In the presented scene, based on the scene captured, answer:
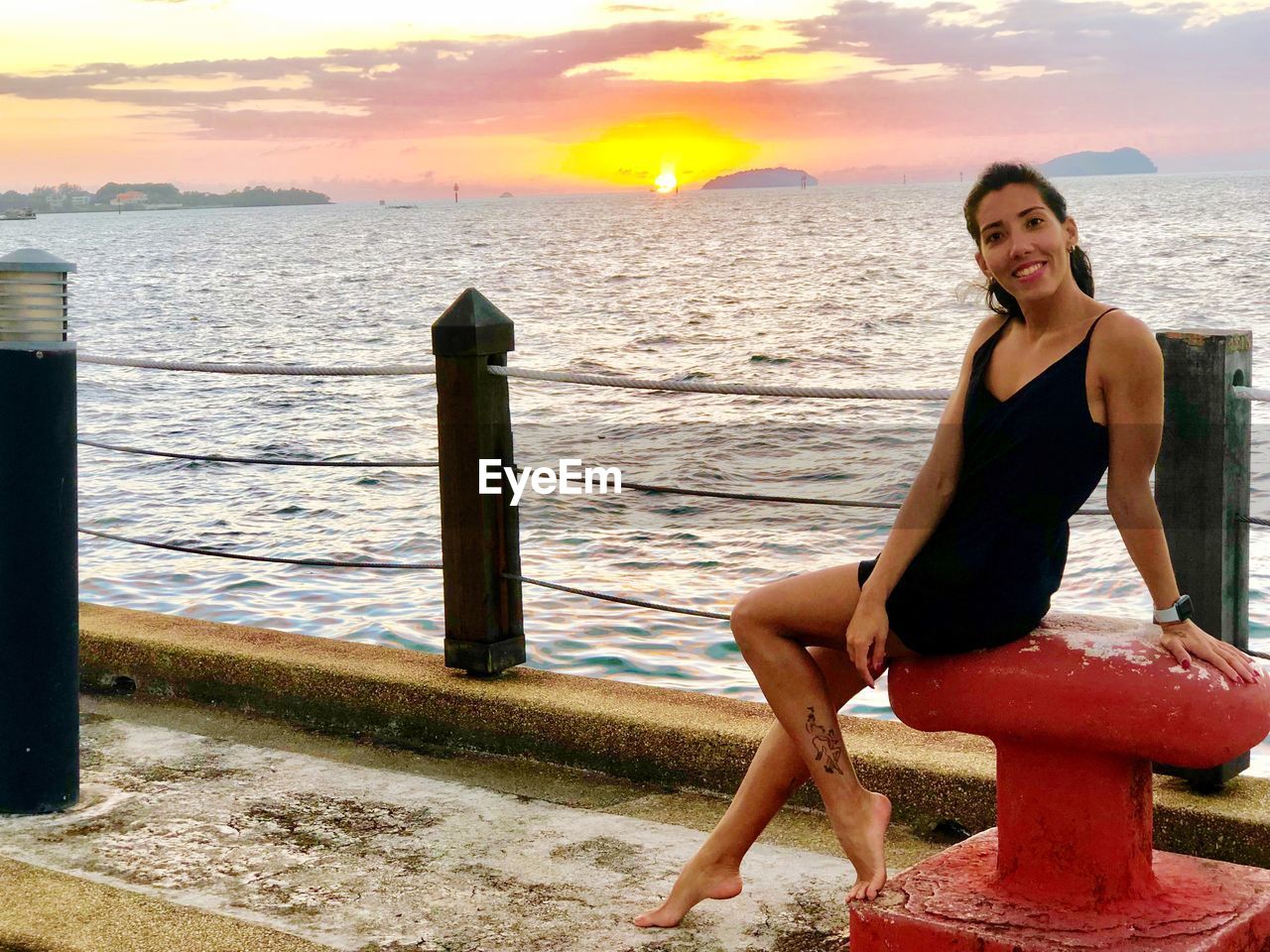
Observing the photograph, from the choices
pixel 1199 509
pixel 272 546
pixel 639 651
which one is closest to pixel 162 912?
pixel 1199 509

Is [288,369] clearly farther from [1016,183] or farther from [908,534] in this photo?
[1016,183]

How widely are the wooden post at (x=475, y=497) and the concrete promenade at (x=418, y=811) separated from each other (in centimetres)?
13

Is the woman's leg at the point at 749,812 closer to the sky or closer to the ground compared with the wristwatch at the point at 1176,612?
closer to the ground

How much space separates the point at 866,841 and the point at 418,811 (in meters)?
1.40

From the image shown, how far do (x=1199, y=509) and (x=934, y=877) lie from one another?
1191mm

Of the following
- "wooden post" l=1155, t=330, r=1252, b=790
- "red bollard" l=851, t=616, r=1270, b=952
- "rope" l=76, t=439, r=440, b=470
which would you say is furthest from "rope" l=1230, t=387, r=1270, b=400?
"rope" l=76, t=439, r=440, b=470

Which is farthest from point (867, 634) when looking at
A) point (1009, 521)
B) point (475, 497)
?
point (475, 497)

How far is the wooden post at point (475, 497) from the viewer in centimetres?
411

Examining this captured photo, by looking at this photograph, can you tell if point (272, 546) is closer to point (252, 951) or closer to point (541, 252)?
point (252, 951)

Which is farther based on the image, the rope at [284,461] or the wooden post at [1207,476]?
the rope at [284,461]

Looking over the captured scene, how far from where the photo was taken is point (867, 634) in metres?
2.39

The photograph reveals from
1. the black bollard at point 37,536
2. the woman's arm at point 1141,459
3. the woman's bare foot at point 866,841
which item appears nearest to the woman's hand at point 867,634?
the woman's bare foot at point 866,841

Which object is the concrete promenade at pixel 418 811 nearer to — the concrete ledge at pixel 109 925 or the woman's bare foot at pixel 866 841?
the concrete ledge at pixel 109 925

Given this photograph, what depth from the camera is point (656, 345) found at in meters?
33.6
